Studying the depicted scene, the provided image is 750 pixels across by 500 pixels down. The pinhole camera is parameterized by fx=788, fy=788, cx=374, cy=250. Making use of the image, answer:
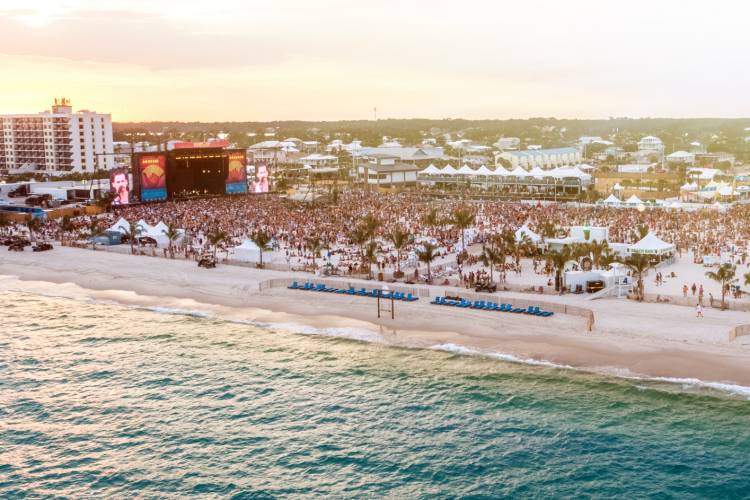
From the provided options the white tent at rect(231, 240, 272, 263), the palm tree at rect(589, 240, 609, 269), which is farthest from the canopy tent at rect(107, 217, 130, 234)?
the palm tree at rect(589, 240, 609, 269)

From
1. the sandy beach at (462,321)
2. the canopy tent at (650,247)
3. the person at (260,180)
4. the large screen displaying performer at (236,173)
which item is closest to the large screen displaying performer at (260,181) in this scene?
the person at (260,180)

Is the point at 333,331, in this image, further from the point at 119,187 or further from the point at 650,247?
the point at 119,187

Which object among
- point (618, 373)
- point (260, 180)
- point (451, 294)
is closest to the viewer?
point (618, 373)

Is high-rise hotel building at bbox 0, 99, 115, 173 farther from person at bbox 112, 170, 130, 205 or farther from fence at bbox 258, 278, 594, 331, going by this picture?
fence at bbox 258, 278, 594, 331

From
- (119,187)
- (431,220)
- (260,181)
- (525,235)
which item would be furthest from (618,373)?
(260,181)

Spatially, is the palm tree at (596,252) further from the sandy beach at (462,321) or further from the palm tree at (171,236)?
the palm tree at (171,236)

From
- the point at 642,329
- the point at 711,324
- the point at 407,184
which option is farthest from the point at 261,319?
the point at 407,184

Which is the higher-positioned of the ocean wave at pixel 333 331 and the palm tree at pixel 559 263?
the palm tree at pixel 559 263
